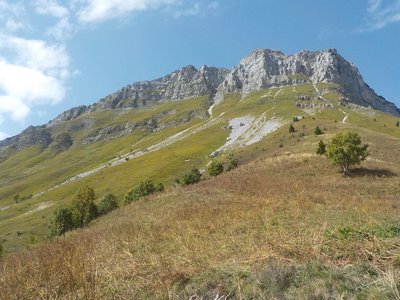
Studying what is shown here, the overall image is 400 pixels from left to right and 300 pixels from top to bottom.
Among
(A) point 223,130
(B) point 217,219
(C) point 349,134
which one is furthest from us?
(A) point 223,130

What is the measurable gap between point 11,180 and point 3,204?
57.6 metres

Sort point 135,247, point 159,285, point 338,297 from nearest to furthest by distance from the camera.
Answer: point 338,297 → point 159,285 → point 135,247

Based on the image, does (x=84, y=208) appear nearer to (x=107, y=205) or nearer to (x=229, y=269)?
(x=107, y=205)

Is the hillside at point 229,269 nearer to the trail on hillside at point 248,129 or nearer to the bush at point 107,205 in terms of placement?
the bush at point 107,205

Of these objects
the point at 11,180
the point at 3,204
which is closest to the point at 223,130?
the point at 3,204

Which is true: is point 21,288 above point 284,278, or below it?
above

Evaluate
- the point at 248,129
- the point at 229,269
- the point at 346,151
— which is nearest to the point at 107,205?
the point at 346,151

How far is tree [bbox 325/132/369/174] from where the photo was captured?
47.5m

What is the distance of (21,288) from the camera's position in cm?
555

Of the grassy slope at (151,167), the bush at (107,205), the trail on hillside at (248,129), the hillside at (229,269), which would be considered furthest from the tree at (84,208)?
the trail on hillside at (248,129)

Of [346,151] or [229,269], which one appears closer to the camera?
[229,269]

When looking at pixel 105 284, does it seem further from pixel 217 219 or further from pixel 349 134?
pixel 349 134

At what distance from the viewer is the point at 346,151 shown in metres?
47.2

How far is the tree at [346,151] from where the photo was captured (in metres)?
47.5
